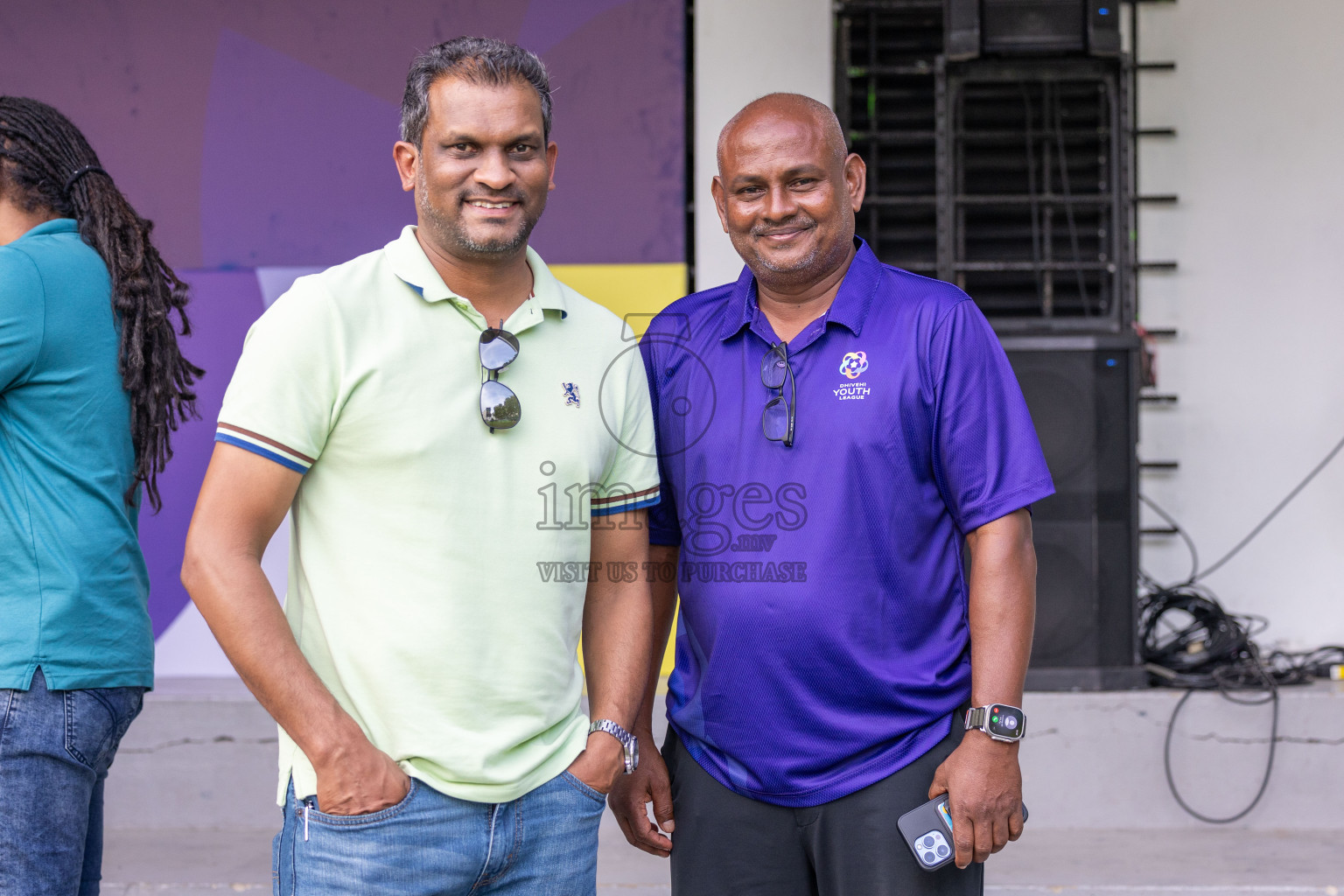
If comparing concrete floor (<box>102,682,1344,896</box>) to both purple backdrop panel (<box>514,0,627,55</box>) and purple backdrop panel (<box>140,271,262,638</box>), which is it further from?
purple backdrop panel (<box>514,0,627,55</box>)

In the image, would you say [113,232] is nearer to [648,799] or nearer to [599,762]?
[599,762]

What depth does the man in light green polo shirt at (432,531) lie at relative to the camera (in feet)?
4.64

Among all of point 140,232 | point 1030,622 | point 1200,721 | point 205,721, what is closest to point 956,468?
point 1030,622

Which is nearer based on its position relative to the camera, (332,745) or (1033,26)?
(332,745)

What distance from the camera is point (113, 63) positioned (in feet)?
13.1

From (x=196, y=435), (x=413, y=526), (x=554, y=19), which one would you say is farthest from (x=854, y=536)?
(x=196, y=435)

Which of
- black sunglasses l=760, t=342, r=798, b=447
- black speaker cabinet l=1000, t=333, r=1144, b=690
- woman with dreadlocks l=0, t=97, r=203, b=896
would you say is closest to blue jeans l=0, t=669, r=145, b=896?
woman with dreadlocks l=0, t=97, r=203, b=896

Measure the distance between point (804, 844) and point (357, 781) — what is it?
0.73 metres

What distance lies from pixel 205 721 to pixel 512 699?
246 centimetres

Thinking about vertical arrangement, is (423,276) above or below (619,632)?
above

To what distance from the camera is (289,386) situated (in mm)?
1413

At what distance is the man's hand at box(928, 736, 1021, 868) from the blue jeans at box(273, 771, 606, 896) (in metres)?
0.55

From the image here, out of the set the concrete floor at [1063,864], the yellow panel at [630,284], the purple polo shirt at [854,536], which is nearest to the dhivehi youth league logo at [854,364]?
the purple polo shirt at [854,536]

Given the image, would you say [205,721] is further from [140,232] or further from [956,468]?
[956,468]
